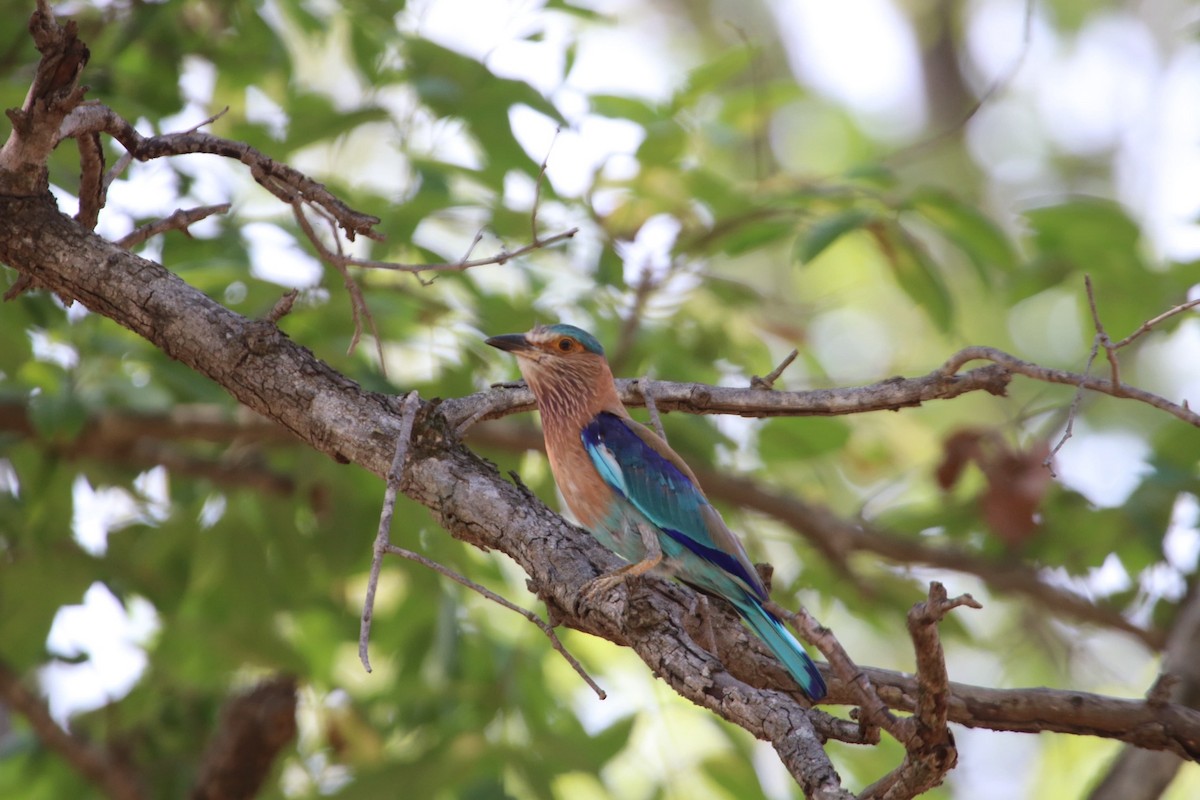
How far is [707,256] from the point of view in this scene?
17.4ft

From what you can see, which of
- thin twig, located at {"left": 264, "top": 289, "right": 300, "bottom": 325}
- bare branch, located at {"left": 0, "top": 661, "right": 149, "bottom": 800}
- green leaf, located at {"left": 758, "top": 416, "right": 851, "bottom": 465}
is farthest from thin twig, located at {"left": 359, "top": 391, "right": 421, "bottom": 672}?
bare branch, located at {"left": 0, "top": 661, "right": 149, "bottom": 800}

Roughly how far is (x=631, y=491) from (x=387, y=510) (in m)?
1.46

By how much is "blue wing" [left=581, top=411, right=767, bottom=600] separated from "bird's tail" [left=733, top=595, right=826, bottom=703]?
0.09m

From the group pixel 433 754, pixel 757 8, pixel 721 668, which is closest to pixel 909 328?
pixel 757 8

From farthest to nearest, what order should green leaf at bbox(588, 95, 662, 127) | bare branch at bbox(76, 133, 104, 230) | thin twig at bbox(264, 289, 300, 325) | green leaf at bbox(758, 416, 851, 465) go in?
green leaf at bbox(758, 416, 851, 465)
green leaf at bbox(588, 95, 662, 127)
bare branch at bbox(76, 133, 104, 230)
thin twig at bbox(264, 289, 300, 325)

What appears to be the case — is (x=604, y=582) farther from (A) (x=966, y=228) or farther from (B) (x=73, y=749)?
(B) (x=73, y=749)

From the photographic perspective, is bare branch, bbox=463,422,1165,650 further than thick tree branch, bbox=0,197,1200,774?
Yes

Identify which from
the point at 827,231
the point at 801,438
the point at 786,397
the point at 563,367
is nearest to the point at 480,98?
the point at 563,367

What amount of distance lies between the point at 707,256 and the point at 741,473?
1.35m

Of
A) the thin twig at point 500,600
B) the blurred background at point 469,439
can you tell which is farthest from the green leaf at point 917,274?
the thin twig at point 500,600

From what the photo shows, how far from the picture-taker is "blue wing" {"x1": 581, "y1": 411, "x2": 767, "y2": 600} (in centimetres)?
384

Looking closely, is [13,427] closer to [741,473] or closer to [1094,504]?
[741,473]

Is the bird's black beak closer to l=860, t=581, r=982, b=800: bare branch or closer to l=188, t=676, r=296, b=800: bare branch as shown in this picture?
l=188, t=676, r=296, b=800: bare branch

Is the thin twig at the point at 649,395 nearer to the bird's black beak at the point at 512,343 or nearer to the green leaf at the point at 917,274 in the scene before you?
the bird's black beak at the point at 512,343
